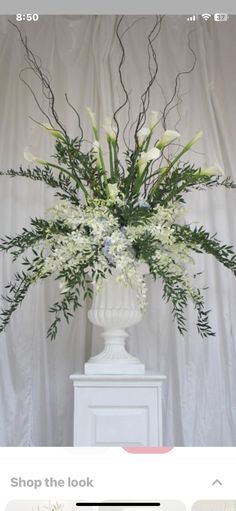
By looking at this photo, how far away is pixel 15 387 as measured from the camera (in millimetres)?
1687

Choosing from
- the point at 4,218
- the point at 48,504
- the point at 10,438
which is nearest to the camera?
the point at 48,504

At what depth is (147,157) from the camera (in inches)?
52.9

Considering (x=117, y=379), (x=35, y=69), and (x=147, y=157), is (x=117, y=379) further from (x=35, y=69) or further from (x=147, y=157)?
(x=35, y=69)

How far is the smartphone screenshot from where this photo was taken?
4.26 feet

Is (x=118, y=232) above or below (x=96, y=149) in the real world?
below

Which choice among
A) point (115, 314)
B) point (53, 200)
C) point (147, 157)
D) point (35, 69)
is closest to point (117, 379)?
point (115, 314)

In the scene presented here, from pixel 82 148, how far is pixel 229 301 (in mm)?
685

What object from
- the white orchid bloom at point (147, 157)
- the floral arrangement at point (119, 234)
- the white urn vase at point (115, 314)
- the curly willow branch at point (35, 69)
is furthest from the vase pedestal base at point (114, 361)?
the curly willow branch at point (35, 69)

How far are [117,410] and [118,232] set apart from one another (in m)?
0.42

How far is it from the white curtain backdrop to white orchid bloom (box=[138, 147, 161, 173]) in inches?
17.9

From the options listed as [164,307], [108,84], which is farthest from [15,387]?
[108,84]

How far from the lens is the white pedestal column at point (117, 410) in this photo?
4.19 ft

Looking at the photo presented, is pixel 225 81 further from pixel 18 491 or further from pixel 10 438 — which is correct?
pixel 18 491

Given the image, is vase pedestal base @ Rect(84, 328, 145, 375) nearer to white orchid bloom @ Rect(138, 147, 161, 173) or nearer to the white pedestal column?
the white pedestal column
